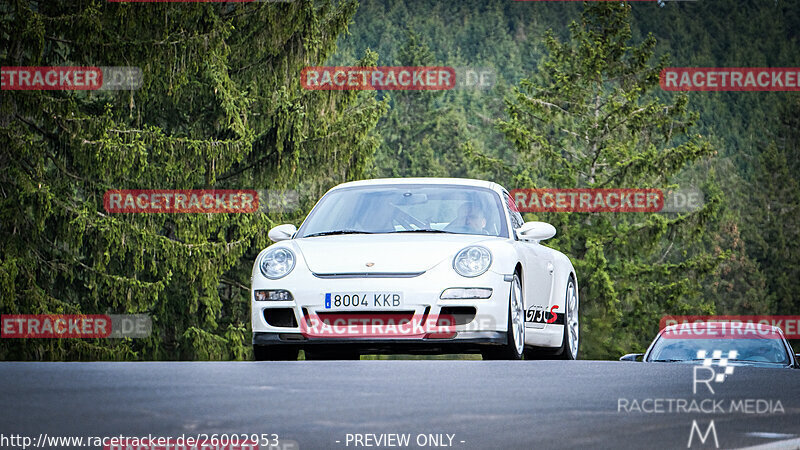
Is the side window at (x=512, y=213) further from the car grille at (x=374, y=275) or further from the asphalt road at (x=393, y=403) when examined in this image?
the asphalt road at (x=393, y=403)

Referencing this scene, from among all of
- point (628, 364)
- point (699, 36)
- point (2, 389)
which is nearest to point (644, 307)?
point (628, 364)

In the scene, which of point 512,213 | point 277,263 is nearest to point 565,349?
point 512,213

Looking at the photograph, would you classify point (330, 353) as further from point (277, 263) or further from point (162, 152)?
point (162, 152)

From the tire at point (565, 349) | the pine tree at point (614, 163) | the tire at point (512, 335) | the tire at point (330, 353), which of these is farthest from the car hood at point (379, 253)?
the pine tree at point (614, 163)

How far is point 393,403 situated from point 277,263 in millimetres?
4150

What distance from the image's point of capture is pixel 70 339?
24.2m

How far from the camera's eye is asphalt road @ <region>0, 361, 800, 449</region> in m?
4.88

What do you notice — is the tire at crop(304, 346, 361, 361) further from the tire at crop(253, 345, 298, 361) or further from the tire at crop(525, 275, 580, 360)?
the tire at crop(525, 275, 580, 360)

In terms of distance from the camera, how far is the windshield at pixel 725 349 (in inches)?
521

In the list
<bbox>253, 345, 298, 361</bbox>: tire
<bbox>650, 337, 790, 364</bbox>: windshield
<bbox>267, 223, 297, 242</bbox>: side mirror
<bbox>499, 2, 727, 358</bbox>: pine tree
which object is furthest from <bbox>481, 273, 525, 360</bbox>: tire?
<bbox>499, 2, 727, 358</bbox>: pine tree

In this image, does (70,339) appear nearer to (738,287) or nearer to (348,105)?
(348,105)

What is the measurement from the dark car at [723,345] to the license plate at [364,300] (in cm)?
485

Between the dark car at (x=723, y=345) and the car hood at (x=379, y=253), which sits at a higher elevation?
the car hood at (x=379, y=253)

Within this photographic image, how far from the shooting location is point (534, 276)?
1092 centimetres
